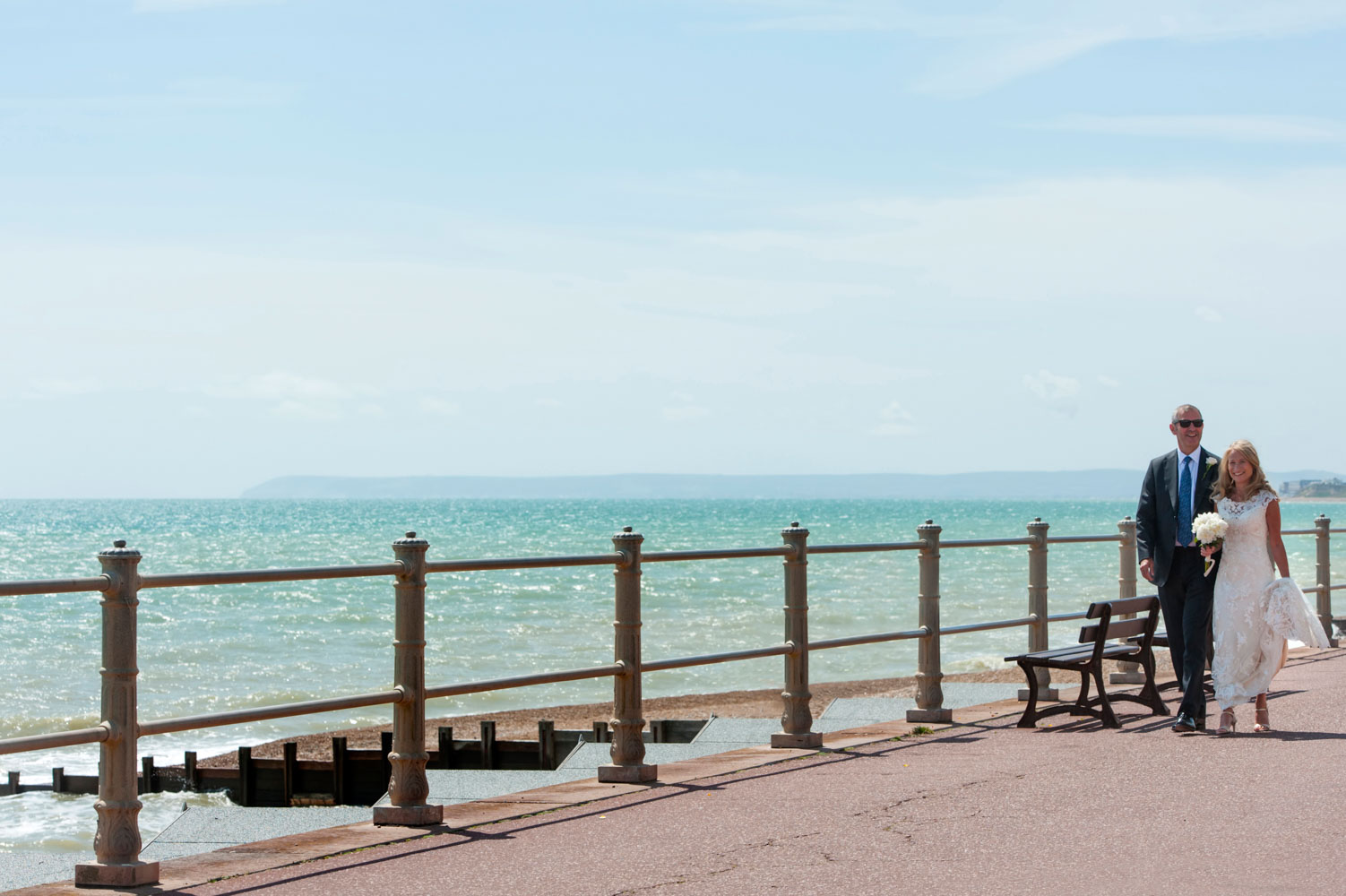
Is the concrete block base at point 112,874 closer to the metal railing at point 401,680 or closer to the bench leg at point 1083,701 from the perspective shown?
the metal railing at point 401,680

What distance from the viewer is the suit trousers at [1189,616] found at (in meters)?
10.2

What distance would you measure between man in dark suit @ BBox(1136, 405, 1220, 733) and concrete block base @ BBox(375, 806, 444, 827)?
534 centimetres

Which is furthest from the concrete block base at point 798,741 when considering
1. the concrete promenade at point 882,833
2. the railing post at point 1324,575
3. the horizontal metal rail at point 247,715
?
the railing post at point 1324,575

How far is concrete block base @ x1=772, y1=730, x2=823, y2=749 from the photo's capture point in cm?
981

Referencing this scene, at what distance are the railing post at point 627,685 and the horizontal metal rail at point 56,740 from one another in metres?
3.08

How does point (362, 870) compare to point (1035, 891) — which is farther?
point (362, 870)

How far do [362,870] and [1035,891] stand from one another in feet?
8.54

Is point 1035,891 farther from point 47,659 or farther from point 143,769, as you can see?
point 47,659

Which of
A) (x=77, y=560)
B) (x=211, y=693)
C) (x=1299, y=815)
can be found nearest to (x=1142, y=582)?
(x=211, y=693)

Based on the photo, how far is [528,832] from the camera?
23.1 feet

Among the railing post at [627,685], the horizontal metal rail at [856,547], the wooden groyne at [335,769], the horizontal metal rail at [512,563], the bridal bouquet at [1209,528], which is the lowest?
the wooden groyne at [335,769]

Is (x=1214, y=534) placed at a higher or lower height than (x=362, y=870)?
higher

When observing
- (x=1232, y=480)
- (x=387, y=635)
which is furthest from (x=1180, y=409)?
(x=387, y=635)

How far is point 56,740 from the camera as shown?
5.80 metres
